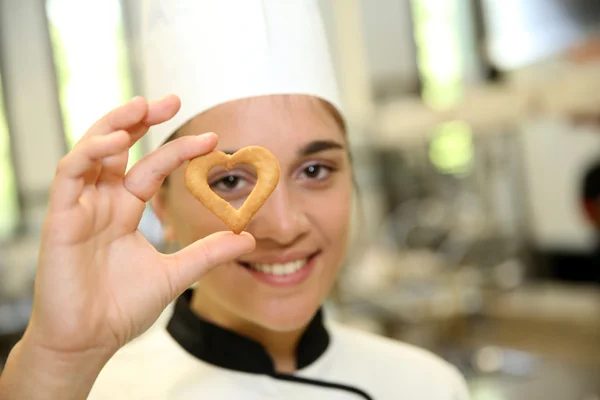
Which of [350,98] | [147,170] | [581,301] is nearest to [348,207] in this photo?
[147,170]

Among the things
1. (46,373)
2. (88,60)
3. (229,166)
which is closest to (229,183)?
(229,166)

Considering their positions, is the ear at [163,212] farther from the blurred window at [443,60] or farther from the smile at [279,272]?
the blurred window at [443,60]

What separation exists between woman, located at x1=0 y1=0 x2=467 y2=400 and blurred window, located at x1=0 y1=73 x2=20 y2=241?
12.6 feet

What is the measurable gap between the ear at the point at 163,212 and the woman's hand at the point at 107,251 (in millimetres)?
280

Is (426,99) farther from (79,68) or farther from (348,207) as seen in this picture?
Result: (348,207)

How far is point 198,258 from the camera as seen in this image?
61cm

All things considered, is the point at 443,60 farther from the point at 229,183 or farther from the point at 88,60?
the point at 229,183

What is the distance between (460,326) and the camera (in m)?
3.74

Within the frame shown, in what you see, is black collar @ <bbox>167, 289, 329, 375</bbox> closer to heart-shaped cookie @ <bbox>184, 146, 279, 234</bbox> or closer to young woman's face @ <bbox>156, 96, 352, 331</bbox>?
young woman's face @ <bbox>156, 96, 352, 331</bbox>

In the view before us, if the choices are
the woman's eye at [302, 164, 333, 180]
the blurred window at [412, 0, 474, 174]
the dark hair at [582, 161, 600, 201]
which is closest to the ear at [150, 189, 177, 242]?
the woman's eye at [302, 164, 333, 180]

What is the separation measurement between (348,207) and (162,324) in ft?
1.36

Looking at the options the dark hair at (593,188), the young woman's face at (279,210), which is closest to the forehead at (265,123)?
the young woman's face at (279,210)

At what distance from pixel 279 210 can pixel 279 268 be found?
9cm

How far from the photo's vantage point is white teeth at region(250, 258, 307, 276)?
80 cm
